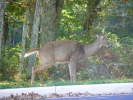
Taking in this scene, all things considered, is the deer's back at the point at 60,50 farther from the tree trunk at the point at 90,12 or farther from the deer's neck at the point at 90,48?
the tree trunk at the point at 90,12

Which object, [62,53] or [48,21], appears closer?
[62,53]

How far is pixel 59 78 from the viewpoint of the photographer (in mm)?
18234

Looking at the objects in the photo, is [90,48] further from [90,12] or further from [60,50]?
[90,12]

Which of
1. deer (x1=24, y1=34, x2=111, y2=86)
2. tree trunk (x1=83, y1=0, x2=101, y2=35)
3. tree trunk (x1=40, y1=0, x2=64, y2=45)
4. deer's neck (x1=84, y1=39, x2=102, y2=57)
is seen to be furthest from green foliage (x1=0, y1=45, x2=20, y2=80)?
tree trunk (x1=83, y1=0, x2=101, y2=35)

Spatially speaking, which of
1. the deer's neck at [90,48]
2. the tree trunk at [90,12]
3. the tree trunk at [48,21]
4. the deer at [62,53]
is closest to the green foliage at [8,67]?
the tree trunk at [48,21]

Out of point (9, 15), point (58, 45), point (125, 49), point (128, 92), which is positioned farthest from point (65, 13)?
point (128, 92)

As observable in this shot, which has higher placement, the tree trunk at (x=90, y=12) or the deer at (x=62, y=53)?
the tree trunk at (x=90, y=12)

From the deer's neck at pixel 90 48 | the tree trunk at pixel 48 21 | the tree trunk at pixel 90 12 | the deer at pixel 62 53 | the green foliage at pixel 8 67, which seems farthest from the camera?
the tree trunk at pixel 90 12

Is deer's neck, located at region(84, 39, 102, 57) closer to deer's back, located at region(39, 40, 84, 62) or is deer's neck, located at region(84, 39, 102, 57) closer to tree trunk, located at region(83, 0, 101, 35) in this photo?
deer's back, located at region(39, 40, 84, 62)

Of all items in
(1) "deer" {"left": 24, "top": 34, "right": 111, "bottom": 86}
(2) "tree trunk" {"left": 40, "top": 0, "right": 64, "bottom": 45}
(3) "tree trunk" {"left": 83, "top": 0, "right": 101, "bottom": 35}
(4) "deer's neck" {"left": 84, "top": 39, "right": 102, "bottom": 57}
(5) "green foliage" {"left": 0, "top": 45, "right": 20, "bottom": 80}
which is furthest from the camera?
(3) "tree trunk" {"left": 83, "top": 0, "right": 101, "bottom": 35}

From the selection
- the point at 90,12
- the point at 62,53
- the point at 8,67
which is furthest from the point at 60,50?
the point at 90,12

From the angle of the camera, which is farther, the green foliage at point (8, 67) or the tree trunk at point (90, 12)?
the tree trunk at point (90, 12)

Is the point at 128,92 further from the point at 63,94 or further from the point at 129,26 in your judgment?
the point at 129,26

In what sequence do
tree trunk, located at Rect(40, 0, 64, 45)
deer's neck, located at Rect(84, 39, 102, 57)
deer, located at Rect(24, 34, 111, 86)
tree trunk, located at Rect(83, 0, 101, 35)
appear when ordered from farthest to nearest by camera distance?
tree trunk, located at Rect(83, 0, 101, 35) < tree trunk, located at Rect(40, 0, 64, 45) < deer's neck, located at Rect(84, 39, 102, 57) < deer, located at Rect(24, 34, 111, 86)
